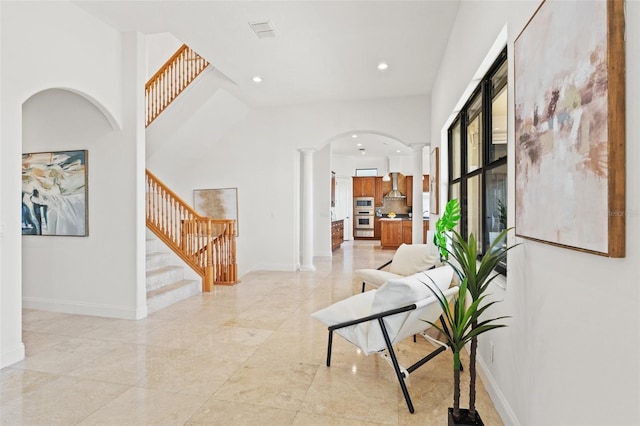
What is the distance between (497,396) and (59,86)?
4.59 meters

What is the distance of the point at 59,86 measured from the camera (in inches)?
137

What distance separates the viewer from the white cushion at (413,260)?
439cm

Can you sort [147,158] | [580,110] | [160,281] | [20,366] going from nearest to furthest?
[580,110]
[20,366]
[160,281]
[147,158]

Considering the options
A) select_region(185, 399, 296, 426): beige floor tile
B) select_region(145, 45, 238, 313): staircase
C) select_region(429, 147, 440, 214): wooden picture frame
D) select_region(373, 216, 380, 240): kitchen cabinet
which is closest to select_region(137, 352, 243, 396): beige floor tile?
select_region(185, 399, 296, 426): beige floor tile

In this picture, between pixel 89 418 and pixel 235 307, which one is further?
pixel 235 307

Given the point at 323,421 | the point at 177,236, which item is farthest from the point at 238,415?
the point at 177,236

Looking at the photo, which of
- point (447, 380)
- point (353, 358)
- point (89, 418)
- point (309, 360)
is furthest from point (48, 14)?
point (447, 380)

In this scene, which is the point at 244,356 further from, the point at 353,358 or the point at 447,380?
the point at 447,380

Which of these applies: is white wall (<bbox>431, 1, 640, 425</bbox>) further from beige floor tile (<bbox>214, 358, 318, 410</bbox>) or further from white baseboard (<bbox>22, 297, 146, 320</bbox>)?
white baseboard (<bbox>22, 297, 146, 320</bbox>)

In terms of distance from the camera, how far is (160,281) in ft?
16.3

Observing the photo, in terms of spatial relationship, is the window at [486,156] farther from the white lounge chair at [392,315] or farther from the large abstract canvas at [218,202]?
the large abstract canvas at [218,202]

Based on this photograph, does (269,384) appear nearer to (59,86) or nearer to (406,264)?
(406,264)

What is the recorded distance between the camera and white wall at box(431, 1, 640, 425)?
3.28 feet

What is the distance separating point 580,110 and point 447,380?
84.3 inches
